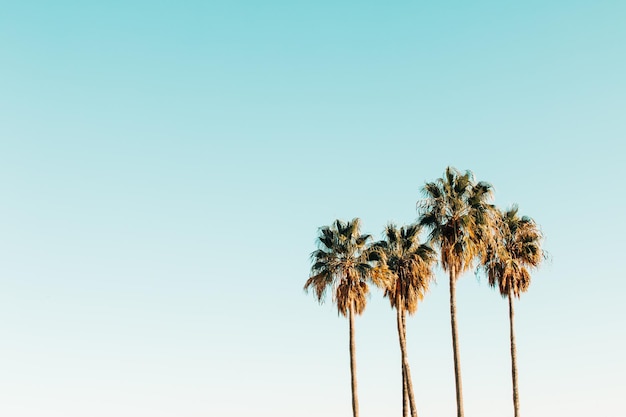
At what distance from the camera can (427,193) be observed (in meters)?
62.7

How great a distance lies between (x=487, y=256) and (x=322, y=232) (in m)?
14.4

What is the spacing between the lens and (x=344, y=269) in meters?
62.9

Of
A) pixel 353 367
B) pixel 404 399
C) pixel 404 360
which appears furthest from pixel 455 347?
pixel 404 399

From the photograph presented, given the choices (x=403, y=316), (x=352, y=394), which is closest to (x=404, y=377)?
(x=403, y=316)

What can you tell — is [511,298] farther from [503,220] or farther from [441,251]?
[441,251]

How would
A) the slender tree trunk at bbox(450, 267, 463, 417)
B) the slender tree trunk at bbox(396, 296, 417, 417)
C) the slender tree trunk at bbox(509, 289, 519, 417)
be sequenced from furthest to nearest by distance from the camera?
the slender tree trunk at bbox(509, 289, 519, 417), the slender tree trunk at bbox(396, 296, 417, 417), the slender tree trunk at bbox(450, 267, 463, 417)

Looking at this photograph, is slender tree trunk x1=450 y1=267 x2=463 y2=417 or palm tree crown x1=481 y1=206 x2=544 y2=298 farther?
palm tree crown x1=481 y1=206 x2=544 y2=298

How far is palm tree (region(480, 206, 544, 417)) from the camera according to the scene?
68.4 metres

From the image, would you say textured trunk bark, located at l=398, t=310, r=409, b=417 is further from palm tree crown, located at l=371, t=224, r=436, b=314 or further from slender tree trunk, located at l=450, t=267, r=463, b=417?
slender tree trunk, located at l=450, t=267, r=463, b=417

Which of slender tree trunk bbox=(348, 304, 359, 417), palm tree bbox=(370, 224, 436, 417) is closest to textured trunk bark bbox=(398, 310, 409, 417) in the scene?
palm tree bbox=(370, 224, 436, 417)

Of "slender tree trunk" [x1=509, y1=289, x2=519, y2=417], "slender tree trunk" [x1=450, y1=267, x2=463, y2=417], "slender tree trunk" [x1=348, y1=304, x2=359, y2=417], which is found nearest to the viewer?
"slender tree trunk" [x1=450, y1=267, x2=463, y2=417]

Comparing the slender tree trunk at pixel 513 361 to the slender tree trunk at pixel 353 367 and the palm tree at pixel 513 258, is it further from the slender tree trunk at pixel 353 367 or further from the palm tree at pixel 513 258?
the slender tree trunk at pixel 353 367

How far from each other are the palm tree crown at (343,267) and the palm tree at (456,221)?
5350mm

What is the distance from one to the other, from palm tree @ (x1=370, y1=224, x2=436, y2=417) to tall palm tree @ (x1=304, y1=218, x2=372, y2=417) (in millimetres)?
1745
